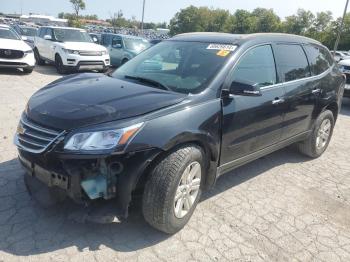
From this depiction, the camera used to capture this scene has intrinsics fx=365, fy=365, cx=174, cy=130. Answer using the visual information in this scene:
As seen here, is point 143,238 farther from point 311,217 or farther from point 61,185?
point 311,217

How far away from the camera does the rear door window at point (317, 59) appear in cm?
513

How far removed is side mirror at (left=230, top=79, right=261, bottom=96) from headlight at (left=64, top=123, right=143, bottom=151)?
4.07 ft

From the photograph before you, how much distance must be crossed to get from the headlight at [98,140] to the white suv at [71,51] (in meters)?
10.7

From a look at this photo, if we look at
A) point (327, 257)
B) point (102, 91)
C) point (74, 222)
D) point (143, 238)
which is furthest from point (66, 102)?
point (327, 257)

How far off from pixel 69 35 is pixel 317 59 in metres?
11.1

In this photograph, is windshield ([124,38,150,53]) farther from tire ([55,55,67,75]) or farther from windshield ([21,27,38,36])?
windshield ([21,27,38,36])

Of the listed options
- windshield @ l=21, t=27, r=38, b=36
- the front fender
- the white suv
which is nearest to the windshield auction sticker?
the front fender

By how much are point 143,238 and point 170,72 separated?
173 centimetres

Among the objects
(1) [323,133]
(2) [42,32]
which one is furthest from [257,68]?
(2) [42,32]

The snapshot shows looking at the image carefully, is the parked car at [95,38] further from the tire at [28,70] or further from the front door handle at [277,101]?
the front door handle at [277,101]

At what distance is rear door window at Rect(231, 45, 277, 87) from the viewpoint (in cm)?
380

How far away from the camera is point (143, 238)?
327cm

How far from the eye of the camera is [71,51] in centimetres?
1290

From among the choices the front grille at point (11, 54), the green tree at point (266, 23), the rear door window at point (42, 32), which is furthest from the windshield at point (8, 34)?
the green tree at point (266, 23)
